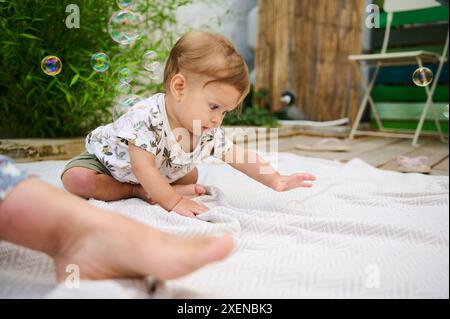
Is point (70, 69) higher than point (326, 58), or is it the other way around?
point (70, 69)

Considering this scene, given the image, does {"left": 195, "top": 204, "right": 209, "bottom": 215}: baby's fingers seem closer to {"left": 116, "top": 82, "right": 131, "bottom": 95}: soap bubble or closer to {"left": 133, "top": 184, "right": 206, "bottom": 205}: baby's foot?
{"left": 133, "top": 184, "right": 206, "bottom": 205}: baby's foot

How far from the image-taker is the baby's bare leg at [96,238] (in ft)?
1.66

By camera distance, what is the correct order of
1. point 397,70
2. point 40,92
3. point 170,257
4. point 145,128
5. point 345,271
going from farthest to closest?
point 397,70
point 40,92
point 145,128
point 345,271
point 170,257

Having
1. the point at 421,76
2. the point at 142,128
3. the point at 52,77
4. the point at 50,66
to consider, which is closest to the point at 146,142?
the point at 142,128

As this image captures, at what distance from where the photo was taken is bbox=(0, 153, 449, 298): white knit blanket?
58cm

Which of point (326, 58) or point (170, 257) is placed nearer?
point (170, 257)

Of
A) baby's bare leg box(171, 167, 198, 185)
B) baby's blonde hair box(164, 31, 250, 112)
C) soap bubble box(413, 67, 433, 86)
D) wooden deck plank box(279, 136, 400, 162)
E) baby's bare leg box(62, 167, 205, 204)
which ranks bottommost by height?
wooden deck plank box(279, 136, 400, 162)

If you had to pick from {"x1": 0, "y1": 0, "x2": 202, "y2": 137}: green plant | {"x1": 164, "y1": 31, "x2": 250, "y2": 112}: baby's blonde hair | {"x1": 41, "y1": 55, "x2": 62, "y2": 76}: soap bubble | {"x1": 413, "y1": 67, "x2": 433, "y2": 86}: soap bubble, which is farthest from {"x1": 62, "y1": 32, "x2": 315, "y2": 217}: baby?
{"x1": 0, "y1": 0, "x2": 202, "y2": 137}: green plant

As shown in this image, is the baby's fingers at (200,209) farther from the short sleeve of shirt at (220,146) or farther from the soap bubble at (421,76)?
the soap bubble at (421,76)

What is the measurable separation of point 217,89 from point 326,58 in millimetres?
3013

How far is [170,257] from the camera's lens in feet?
1.65

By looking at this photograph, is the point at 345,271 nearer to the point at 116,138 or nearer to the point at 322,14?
the point at 116,138

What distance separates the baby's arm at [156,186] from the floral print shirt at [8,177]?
1.32 ft
